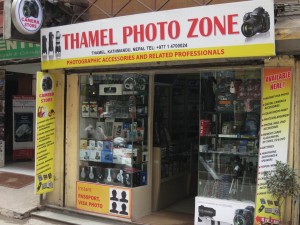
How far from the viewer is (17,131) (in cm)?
1199

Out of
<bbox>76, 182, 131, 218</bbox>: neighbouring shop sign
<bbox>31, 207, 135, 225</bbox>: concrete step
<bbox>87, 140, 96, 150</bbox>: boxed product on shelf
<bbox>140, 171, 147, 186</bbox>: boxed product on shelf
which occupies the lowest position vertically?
<bbox>31, 207, 135, 225</bbox>: concrete step

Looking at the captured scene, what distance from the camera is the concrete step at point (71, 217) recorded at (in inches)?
281

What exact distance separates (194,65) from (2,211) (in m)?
4.54

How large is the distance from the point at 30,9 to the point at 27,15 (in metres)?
0.11

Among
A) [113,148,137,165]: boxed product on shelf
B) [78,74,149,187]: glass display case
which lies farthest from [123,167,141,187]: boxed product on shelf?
[113,148,137,165]: boxed product on shelf

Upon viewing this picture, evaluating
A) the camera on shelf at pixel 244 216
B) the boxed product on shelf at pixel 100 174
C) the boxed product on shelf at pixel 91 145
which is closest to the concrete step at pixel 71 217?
the boxed product on shelf at pixel 100 174

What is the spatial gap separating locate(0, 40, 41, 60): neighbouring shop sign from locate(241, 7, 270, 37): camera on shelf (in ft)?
15.9

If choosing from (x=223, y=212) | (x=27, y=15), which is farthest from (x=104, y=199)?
(x=27, y=15)

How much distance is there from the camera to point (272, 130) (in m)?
5.59

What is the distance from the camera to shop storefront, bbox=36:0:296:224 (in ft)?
18.4

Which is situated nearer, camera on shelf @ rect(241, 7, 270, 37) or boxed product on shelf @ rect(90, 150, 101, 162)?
camera on shelf @ rect(241, 7, 270, 37)

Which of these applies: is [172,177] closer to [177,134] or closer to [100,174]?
[177,134]

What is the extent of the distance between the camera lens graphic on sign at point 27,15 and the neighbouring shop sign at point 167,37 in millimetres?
216

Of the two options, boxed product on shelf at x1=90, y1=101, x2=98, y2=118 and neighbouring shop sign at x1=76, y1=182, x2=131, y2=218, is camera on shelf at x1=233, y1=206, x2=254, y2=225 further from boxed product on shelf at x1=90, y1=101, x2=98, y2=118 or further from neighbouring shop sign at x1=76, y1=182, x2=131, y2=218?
boxed product on shelf at x1=90, y1=101, x2=98, y2=118
